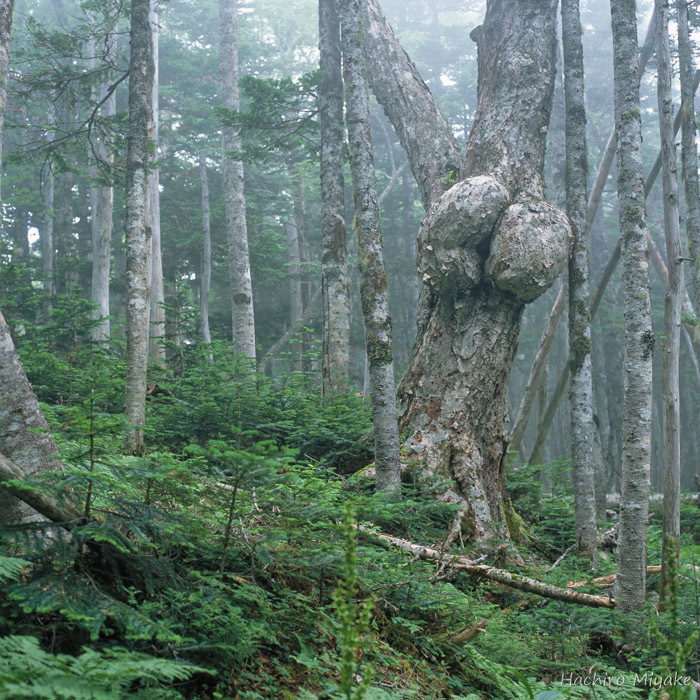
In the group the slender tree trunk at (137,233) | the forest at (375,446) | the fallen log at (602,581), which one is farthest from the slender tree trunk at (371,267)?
the slender tree trunk at (137,233)

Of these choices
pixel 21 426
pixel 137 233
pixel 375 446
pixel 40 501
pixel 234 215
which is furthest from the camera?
pixel 234 215

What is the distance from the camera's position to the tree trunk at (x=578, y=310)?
6.14 meters

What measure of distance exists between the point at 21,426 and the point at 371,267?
3.50m

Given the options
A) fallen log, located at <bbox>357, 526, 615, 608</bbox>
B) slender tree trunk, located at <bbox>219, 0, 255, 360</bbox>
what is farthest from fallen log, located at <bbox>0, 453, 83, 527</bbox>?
slender tree trunk, located at <bbox>219, 0, 255, 360</bbox>

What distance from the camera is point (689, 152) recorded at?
7.38 metres

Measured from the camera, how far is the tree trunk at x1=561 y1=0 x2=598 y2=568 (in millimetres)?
6141

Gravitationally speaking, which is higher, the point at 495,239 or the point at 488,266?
the point at 495,239

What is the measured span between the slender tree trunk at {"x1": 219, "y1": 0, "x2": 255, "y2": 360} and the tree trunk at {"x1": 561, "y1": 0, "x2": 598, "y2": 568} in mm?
5488

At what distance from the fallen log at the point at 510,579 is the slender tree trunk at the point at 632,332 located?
202 millimetres

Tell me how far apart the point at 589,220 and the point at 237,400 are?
5128mm

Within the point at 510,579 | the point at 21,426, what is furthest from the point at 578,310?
the point at 21,426

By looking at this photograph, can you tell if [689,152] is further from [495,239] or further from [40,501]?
[40,501]

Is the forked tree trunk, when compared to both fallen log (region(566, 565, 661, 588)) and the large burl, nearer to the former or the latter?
the large burl

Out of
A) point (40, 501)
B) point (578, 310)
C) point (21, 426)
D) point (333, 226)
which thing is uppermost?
point (333, 226)
